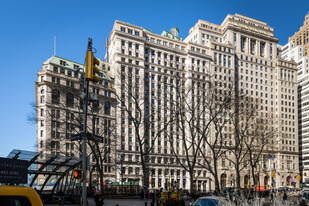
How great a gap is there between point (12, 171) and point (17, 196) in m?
3.46

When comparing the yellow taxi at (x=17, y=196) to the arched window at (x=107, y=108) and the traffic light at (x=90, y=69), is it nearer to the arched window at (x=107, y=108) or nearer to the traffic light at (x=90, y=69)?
the traffic light at (x=90, y=69)

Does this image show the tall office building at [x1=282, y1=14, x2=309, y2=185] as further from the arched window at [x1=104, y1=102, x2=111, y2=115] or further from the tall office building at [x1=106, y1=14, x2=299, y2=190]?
the arched window at [x1=104, y1=102, x2=111, y2=115]

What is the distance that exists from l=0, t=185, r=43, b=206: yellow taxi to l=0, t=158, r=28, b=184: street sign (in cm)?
293

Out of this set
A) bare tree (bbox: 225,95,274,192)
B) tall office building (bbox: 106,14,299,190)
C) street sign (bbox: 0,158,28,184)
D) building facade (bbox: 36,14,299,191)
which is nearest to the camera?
street sign (bbox: 0,158,28,184)

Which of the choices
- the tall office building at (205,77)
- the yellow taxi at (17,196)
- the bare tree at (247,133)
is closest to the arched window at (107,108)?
the tall office building at (205,77)

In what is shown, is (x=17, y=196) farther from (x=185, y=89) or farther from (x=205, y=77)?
(x=205, y=77)

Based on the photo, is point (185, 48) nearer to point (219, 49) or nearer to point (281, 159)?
point (219, 49)

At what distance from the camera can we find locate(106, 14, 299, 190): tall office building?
86463mm

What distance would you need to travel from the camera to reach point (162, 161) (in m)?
89.6

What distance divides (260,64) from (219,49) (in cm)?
1939

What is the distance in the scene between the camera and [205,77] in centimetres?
9506

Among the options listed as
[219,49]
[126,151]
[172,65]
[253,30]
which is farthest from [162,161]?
[253,30]

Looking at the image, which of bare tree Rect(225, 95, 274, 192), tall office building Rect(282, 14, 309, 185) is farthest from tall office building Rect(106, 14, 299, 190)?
bare tree Rect(225, 95, 274, 192)

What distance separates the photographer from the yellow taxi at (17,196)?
523cm
